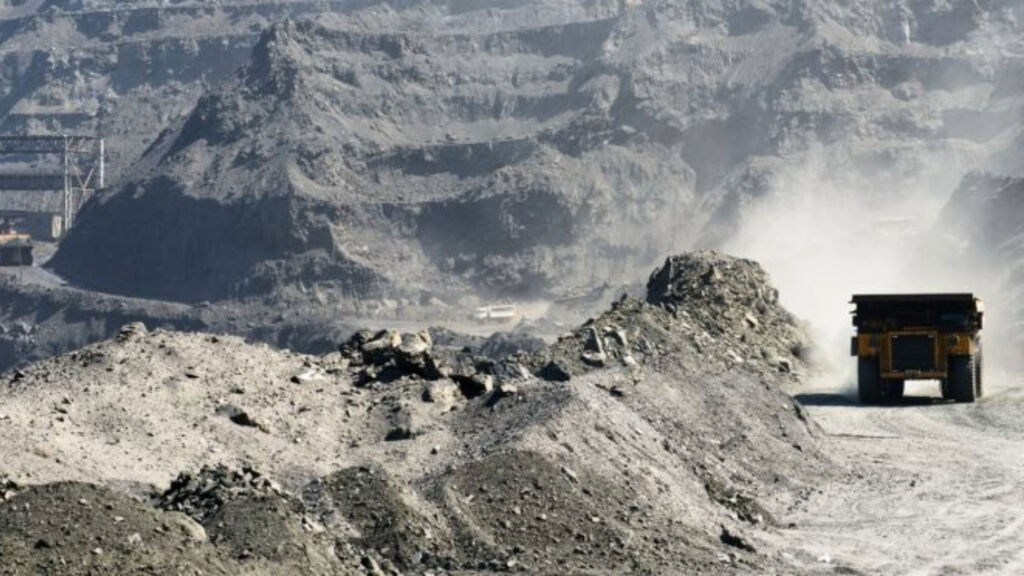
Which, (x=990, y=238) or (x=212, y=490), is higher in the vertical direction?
(x=212, y=490)

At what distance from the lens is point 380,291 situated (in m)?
138

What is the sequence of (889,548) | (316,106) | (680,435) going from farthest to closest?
(316,106), (680,435), (889,548)

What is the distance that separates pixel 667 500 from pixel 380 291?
361 ft

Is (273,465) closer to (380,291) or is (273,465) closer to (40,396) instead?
(40,396)

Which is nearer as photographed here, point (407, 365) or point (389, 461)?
point (389, 461)

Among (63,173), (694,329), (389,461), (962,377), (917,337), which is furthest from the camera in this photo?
(63,173)

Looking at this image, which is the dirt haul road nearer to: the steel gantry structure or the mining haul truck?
the mining haul truck

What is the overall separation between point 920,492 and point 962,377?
11892 mm

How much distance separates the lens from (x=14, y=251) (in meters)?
154

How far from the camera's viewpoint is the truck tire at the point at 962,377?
44.3 m

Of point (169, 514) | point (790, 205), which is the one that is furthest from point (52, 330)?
point (169, 514)

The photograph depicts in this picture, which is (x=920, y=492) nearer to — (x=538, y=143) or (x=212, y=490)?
(x=212, y=490)

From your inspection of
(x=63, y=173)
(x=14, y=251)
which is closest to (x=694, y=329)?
(x=14, y=251)

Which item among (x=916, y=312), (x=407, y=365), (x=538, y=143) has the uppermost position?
(x=538, y=143)
